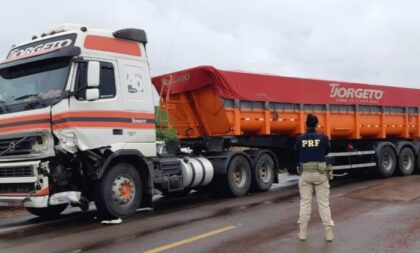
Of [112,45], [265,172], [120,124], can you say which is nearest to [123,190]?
[120,124]

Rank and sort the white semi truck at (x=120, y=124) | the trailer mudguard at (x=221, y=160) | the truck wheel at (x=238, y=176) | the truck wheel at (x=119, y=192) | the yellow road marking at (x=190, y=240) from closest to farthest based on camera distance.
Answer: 1. the yellow road marking at (x=190, y=240)
2. the white semi truck at (x=120, y=124)
3. the truck wheel at (x=119, y=192)
4. the trailer mudguard at (x=221, y=160)
5. the truck wheel at (x=238, y=176)

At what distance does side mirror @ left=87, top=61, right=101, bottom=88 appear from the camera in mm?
8734

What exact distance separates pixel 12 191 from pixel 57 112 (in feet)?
5.10

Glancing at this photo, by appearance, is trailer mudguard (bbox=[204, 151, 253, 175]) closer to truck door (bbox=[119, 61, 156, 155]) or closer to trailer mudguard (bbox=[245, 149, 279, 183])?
trailer mudguard (bbox=[245, 149, 279, 183])

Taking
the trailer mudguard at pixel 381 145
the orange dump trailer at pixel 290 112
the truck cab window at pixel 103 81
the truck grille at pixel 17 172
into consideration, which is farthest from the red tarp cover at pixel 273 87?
the truck grille at pixel 17 172

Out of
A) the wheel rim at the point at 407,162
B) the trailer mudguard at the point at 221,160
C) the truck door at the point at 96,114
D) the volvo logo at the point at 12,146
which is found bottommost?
the wheel rim at the point at 407,162

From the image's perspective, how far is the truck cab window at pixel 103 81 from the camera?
8.88 m

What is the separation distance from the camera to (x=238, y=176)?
12977 millimetres

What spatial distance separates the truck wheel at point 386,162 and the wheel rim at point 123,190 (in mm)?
9798

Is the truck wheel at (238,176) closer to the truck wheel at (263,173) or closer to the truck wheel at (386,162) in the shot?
the truck wheel at (263,173)

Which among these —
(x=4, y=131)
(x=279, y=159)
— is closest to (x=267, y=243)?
(x=4, y=131)

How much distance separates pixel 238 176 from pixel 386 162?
6.72 metres

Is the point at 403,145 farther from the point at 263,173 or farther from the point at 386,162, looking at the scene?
the point at 263,173

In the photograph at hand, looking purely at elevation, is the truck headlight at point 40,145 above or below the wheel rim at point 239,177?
above
